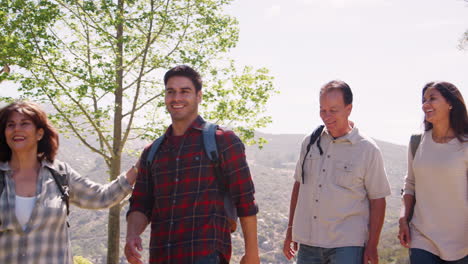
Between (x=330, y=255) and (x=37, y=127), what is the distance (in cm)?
261

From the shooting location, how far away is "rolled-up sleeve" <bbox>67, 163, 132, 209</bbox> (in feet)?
12.6

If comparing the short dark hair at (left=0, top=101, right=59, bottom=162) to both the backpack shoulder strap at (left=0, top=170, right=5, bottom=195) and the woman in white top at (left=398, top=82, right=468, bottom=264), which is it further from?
the woman in white top at (left=398, top=82, right=468, bottom=264)

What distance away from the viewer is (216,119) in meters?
13.2

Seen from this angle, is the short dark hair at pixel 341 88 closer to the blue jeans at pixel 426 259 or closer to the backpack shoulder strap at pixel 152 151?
the blue jeans at pixel 426 259

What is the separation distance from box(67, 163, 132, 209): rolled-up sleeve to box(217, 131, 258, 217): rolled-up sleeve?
105cm

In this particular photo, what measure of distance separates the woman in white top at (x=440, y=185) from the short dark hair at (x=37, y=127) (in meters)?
3.03

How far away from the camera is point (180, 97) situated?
3465mm

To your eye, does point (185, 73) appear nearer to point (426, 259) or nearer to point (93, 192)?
point (93, 192)

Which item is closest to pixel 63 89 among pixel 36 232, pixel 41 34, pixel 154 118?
pixel 41 34

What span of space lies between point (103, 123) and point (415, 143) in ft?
33.6

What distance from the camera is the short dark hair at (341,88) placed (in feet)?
13.8

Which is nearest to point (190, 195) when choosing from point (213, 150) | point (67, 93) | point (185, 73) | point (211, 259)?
point (213, 150)

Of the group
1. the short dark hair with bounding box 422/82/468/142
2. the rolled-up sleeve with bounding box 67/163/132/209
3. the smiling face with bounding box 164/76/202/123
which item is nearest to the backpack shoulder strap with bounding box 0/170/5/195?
the rolled-up sleeve with bounding box 67/163/132/209

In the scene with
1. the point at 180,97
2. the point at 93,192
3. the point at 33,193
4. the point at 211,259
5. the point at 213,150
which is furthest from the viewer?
the point at 93,192
